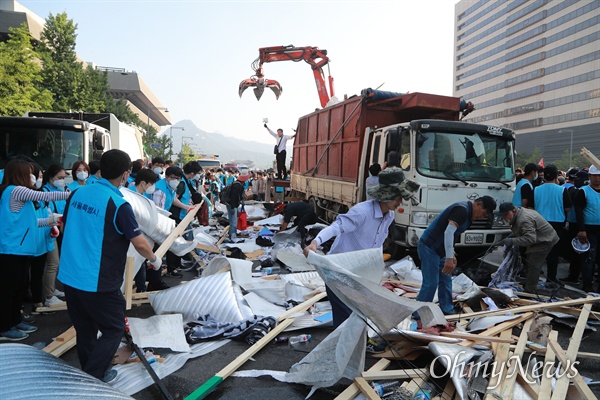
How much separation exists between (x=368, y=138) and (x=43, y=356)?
7141 millimetres

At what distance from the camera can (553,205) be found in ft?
23.5

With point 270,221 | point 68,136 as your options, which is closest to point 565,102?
point 270,221

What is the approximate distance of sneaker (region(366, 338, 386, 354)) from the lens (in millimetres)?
4113

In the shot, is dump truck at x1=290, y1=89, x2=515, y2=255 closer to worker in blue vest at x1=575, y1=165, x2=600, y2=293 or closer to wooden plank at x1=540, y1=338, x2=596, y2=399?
worker in blue vest at x1=575, y1=165, x2=600, y2=293

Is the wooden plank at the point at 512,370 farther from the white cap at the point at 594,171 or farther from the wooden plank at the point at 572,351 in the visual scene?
the white cap at the point at 594,171

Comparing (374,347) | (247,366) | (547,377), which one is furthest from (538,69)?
(247,366)

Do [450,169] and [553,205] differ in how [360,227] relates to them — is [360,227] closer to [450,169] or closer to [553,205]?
[450,169]

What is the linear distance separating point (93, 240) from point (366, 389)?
224cm

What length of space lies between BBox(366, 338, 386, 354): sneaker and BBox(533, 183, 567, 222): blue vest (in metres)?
4.62

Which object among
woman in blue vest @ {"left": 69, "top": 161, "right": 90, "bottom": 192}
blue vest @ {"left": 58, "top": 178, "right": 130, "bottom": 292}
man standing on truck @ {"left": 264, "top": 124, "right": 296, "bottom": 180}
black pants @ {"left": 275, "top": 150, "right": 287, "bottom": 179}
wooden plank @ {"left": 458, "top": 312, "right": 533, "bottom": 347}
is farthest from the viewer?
black pants @ {"left": 275, "top": 150, "right": 287, "bottom": 179}

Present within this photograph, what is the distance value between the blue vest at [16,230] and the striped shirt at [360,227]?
3.14 metres

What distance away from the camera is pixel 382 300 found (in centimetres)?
298

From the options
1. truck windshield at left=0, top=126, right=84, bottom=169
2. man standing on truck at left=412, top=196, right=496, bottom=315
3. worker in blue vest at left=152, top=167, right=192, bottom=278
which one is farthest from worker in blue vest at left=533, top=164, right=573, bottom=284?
truck windshield at left=0, top=126, right=84, bottom=169

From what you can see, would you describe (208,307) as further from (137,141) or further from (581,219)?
(137,141)
